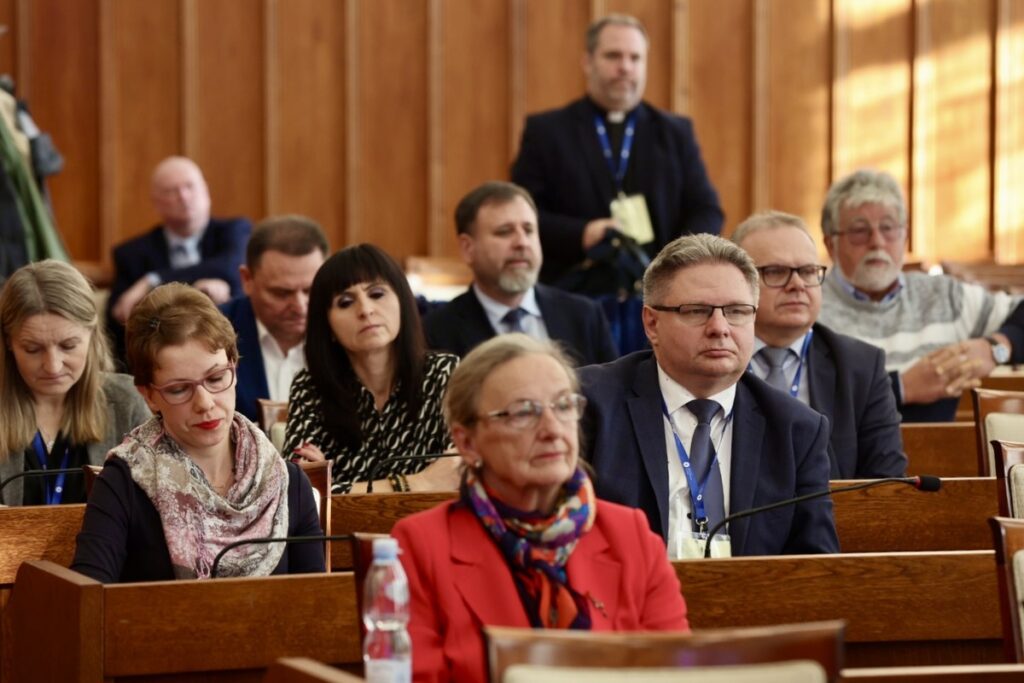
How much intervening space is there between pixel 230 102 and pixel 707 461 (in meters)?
5.35

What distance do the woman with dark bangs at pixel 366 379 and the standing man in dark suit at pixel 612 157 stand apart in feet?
6.95

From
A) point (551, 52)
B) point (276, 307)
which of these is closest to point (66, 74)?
point (551, 52)

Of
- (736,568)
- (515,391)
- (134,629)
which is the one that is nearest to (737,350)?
(736,568)

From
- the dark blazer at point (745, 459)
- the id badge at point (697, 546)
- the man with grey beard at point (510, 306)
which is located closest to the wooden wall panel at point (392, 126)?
the man with grey beard at point (510, 306)

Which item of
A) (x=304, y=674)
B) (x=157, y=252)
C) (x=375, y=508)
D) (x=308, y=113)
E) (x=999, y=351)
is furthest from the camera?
(x=308, y=113)

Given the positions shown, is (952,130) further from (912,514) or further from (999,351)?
(912,514)

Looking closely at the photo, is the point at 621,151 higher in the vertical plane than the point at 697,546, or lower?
higher

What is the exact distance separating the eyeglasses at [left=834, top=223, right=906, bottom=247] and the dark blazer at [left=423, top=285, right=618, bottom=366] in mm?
878

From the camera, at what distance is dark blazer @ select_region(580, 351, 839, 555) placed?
129 inches

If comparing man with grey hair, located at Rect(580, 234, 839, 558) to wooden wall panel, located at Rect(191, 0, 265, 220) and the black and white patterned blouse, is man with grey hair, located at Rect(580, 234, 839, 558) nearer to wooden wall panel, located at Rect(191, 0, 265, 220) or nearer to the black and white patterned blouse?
the black and white patterned blouse

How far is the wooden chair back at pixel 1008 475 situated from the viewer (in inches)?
124

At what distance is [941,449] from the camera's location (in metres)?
4.49

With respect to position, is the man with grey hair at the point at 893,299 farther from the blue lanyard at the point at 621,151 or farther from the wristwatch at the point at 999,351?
the blue lanyard at the point at 621,151

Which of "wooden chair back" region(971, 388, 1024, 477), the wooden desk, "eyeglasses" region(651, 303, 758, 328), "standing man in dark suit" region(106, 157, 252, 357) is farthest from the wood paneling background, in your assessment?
"eyeglasses" region(651, 303, 758, 328)
